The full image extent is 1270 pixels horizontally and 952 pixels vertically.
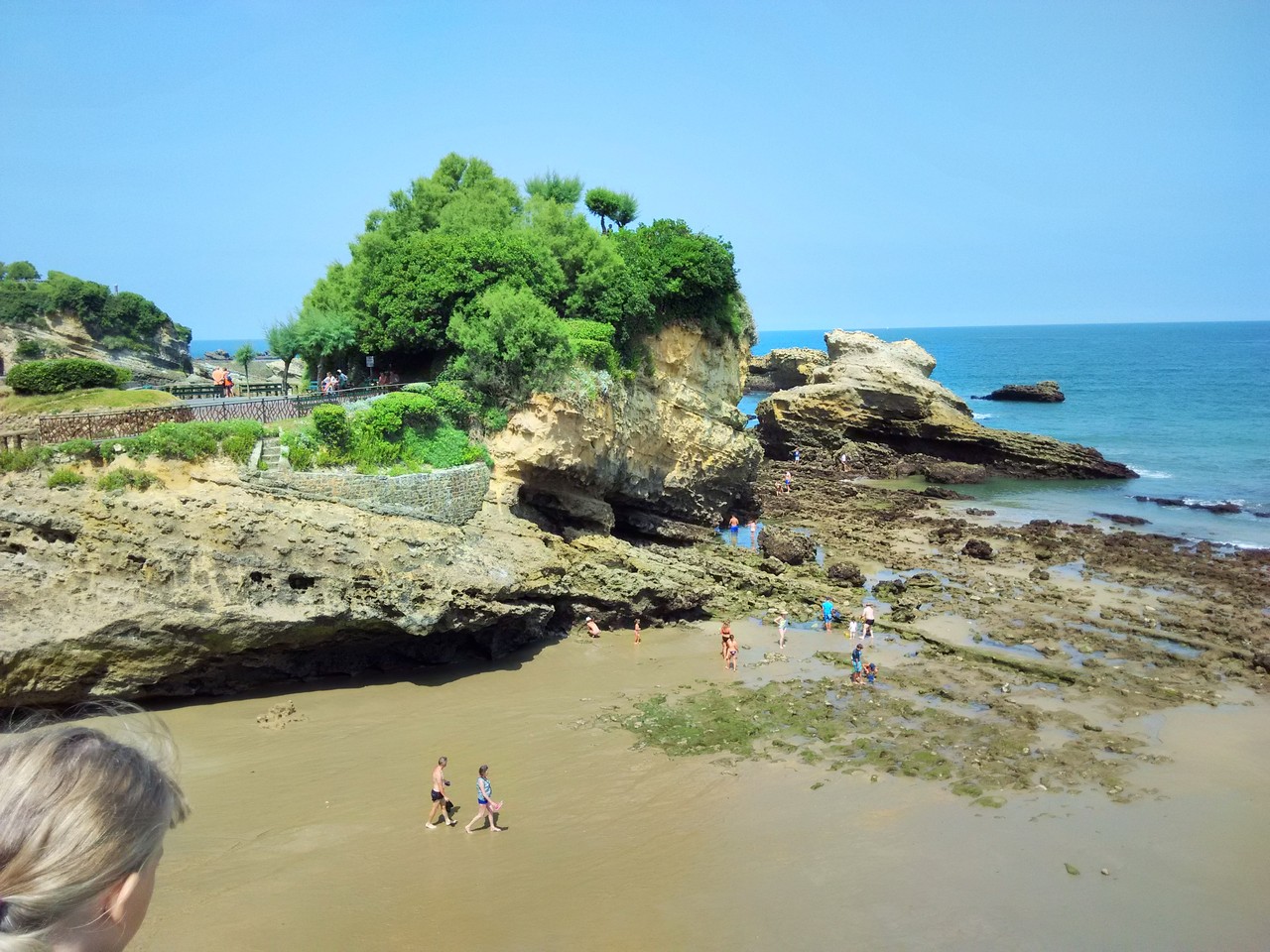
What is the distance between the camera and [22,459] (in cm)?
1452

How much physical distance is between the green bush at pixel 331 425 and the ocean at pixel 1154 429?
24460mm

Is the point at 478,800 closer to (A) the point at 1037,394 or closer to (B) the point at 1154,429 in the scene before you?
(B) the point at 1154,429

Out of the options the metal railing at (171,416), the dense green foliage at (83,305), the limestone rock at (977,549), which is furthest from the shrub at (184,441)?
the dense green foliage at (83,305)

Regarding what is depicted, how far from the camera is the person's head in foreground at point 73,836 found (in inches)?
67.2

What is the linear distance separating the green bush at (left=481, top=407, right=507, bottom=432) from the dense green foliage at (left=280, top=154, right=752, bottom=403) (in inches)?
18.2

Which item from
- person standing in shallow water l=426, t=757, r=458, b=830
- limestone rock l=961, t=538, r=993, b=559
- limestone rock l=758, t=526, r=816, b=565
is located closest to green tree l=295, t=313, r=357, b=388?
limestone rock l=758, t=526, r=816, b=565

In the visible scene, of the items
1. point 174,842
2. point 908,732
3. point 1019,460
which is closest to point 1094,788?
point 908,732

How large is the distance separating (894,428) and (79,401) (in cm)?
3490

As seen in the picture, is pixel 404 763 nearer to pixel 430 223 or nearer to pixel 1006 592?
pixel 1006 592

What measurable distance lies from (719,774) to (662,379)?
14.4m

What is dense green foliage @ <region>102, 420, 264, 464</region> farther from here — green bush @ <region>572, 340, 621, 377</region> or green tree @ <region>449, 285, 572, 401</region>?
green bush @ <region>572, 340, 621, 377</region>

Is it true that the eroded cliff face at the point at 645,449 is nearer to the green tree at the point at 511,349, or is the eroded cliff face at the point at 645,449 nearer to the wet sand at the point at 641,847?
the green tree at the point at 511,349

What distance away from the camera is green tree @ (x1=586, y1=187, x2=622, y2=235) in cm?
2931

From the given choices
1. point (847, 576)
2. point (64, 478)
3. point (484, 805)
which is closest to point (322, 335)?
point (64, 478)
